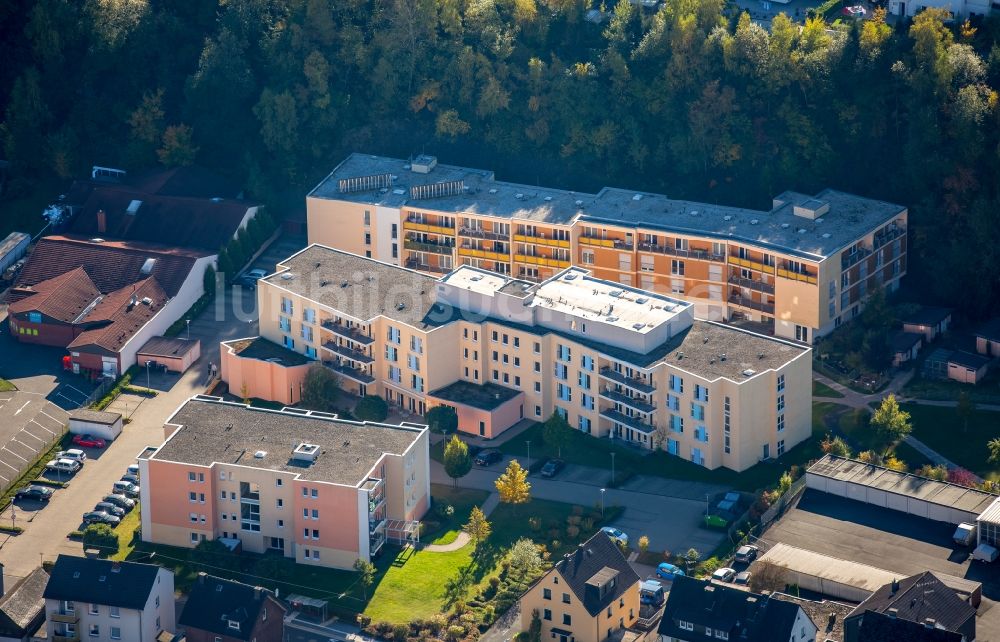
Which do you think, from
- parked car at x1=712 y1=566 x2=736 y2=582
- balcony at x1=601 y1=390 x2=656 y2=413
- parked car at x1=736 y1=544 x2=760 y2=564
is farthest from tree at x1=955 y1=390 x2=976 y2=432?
parked car at x1=712 y1=566 x2=736 y2=582

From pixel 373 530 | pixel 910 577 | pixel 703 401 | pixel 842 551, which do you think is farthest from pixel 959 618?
pixel 373 530

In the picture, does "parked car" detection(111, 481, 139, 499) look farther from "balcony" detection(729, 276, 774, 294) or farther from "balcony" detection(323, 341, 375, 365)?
"balcony" detection(729, 276, 774, 294)

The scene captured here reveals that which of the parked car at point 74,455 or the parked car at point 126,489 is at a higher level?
the parked car at point 74,455

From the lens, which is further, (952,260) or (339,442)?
(952,260)

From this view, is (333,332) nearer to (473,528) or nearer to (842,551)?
(473,528)

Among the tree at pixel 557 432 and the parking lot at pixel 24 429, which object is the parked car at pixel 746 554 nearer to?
the tree at pixel 557 432

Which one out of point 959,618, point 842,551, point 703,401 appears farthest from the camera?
point 703,401

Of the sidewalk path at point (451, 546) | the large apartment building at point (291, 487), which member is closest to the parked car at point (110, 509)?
the large apartment building at point (291, 487)
